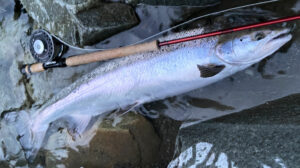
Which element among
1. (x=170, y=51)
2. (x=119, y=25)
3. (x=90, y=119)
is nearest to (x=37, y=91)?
(x=90, y=119)

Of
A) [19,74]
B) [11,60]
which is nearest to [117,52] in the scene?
[19,74]

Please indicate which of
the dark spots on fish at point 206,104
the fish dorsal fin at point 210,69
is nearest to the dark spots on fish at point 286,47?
the fish dorsal fin at point 210,69

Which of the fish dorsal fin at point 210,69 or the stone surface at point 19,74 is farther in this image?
the stone surface at point 19,74

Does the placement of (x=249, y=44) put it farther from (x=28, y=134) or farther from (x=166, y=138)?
(x=28, y=134)

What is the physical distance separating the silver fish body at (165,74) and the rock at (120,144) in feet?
0.60

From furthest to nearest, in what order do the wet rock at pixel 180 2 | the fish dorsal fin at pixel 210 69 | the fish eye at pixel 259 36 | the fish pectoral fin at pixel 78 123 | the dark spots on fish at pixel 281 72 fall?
the fish pectoral fin at pixel 78 123
the wet rock at pixel 180 2
the dark spots on fish at pixel 281 72
the fish dorsal fin at pixel 210 69
the fish eye at pixel 259 36

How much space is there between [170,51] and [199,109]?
757 mm

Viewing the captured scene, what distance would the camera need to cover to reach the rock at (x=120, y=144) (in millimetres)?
3029

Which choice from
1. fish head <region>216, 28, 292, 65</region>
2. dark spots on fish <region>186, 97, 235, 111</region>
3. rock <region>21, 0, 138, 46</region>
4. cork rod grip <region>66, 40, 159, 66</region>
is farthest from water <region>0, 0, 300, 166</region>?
cork rod grip <region>66, 40, 159, 66</region>

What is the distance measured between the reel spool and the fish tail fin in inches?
A: 30.3

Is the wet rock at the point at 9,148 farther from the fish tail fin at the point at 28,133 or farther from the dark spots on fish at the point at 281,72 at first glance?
the dark spots on fish at the point at 281,72

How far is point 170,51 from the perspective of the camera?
2.62 meters

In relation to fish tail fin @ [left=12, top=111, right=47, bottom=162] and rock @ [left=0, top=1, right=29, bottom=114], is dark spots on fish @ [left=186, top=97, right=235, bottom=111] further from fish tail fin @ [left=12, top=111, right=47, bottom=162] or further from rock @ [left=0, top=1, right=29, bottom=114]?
rock @ [left=0, top=1, right=29, bottom=114]

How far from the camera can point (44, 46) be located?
2.98m
